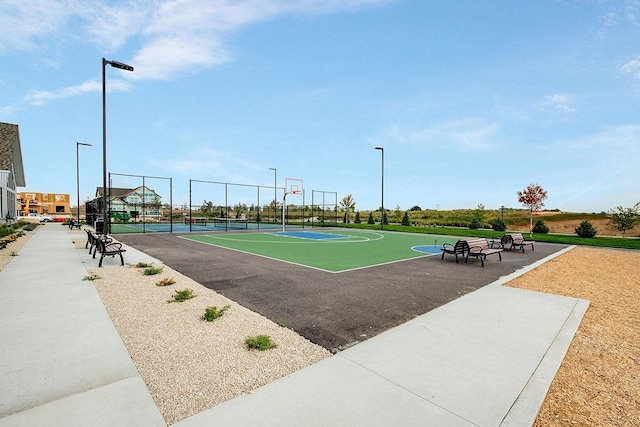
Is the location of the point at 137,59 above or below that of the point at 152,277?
above

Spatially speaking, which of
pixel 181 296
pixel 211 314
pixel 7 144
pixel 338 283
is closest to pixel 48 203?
pixel 7 144

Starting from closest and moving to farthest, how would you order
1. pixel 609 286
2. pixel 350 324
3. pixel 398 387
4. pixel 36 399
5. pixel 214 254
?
1. pixel 36 399
2. pixel 398 387
3. pixel 350 324
4. pixel 609 286
5. pixel 214 254

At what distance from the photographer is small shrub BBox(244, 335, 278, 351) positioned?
147 inches

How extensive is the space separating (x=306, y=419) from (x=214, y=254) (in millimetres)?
10287

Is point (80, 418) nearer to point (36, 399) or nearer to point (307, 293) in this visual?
point (36, 399)

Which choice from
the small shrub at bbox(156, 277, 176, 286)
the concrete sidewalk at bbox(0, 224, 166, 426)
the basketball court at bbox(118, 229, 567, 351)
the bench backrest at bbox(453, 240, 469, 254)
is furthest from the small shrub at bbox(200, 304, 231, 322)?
the bench backrest at bbox(453, 240, 469, 254)

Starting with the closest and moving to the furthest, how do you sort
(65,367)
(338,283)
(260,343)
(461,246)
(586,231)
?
(65,367), (260,343), (338,283), (461,246), (586,231)

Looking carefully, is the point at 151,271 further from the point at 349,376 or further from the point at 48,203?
the point at 48,203

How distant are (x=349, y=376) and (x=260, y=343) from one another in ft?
4.19

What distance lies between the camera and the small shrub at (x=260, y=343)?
3735 millimetres

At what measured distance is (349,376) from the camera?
122 inches

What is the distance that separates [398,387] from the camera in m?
2.92

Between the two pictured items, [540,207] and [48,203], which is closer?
[540,207]

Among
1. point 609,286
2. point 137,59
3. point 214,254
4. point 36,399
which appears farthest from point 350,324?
point 137,59
